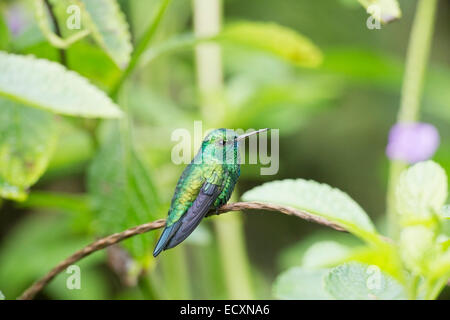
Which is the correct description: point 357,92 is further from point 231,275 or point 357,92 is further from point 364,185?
point 231,275

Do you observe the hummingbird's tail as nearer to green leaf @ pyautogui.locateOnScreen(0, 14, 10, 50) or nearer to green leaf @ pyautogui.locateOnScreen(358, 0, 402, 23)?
green leaf @ pyautogui.locateOnScreen(358, 0, 402, 23)

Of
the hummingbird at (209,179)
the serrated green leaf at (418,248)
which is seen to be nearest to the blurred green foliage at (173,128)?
the serrated green leaf at (418,248)

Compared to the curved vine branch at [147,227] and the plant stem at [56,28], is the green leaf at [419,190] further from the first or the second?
the plant stem at [56,28]

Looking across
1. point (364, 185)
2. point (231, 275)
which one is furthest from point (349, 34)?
point (231, 275)

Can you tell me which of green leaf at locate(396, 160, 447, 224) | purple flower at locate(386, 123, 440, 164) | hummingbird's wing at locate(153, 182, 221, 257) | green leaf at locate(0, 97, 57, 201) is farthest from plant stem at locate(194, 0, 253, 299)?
green leaf at locate(396, 160, 447, 224)

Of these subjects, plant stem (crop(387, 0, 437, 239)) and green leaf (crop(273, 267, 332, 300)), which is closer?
green leaf (crop(273, 267, 332, 300))

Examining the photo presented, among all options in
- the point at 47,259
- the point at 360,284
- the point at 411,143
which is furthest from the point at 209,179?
the point at 47,259
